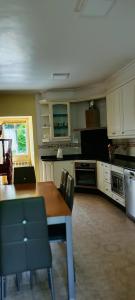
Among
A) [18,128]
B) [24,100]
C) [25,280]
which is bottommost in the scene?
[25,280]

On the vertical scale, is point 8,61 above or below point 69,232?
above

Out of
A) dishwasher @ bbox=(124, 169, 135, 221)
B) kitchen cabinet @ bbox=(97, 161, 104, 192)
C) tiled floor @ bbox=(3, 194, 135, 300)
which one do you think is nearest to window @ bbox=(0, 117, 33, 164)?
kitchen cabinet @ bbox=(97, 161, 104, 192)

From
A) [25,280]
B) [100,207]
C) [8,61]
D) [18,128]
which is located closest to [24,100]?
[18,128]

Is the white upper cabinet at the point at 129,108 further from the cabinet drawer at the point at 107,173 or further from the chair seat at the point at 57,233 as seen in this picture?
the chair seat at the point at 57,233

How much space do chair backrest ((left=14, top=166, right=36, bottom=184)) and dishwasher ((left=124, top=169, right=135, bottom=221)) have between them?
1.43m

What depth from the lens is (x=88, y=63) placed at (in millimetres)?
4125

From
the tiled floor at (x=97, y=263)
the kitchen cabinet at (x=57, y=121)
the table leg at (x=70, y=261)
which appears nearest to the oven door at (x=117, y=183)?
the tiled floor at (x=97, y=263)

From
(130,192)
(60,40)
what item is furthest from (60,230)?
(60,40)

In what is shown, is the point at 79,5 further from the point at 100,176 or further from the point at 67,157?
the point at 67,157

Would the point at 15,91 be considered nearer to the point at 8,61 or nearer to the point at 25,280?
the point at 8,61

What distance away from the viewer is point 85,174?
6000 mm

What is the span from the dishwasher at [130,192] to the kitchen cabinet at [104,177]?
84 cm

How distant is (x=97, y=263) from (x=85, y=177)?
10.8 feet

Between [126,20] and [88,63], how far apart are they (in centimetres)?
153
